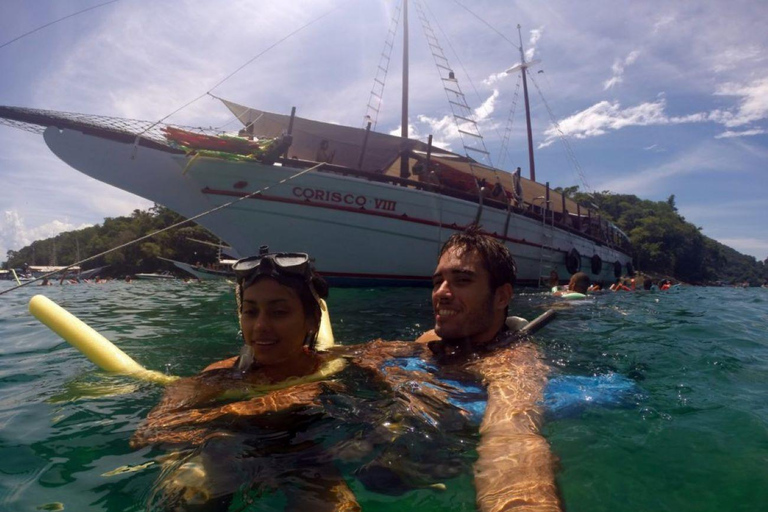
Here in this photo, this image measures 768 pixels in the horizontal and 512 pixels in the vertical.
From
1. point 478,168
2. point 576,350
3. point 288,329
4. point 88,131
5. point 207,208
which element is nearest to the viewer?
point 288,329

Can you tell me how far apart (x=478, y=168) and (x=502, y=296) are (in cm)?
1420

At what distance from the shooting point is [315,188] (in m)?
12.2

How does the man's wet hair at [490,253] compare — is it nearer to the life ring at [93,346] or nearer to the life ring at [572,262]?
the life ring at [93,346]

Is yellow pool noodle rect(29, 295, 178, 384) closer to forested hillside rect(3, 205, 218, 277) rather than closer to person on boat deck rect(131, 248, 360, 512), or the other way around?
person on boat deck rect(131, 248, 360, 512)

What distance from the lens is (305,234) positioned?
40.7 ft

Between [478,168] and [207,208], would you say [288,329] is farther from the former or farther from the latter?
[478,168]

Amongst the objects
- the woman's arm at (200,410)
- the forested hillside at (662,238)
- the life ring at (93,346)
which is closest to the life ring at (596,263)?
the life ring at (93,346)

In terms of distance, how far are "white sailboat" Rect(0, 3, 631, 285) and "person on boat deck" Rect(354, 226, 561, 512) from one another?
6547 mm

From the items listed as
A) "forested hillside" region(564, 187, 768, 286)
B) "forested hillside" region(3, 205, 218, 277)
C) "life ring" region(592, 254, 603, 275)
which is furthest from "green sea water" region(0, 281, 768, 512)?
"forested hillside" region(564, 187, 768, 286)

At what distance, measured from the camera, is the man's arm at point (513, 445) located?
144cm

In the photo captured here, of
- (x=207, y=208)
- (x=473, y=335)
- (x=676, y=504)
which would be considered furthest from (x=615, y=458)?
(x=207, y=208)

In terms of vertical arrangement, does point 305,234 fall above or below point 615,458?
above

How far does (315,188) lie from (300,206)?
66cm

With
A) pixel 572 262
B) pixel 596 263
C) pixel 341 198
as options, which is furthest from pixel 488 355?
pixel 596 263
